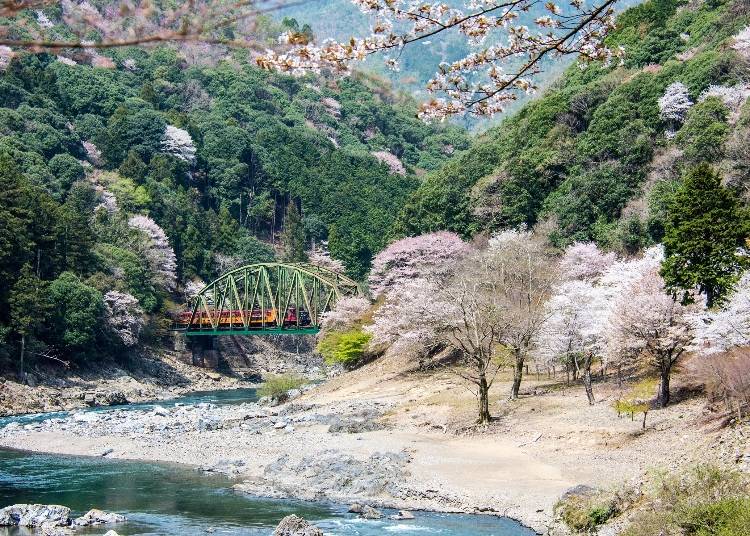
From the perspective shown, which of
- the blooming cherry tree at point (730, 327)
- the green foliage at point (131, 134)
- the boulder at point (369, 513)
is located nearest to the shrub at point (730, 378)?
the blooming cherry tree at point (730, 327)

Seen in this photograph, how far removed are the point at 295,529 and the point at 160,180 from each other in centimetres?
7360

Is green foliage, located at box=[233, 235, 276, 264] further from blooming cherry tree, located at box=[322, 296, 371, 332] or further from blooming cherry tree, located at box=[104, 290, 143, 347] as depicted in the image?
blooming cherry tree, located at box=[322, 296, 371, 332]

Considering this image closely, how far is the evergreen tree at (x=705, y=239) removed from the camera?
2241 cm

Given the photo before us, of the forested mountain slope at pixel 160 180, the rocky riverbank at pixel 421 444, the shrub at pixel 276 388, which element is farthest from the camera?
the forested mountain slope at pixel 160 180

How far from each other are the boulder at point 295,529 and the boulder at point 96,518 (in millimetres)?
4401

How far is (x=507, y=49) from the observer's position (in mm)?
7195

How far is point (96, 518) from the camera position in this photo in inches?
704

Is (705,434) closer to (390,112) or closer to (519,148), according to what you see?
(519,148)

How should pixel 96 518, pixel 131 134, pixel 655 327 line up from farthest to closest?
pixel 131 134, pixel 655 327, pixel 96 518

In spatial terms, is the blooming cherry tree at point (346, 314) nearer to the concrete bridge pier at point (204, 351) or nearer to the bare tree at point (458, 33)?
the concrete bridge pier at point (204, 351)

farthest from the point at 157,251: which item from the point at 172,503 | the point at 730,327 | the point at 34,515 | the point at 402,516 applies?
the point at 730,327

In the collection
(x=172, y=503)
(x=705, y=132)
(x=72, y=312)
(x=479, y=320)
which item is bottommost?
(x=172, y=503)

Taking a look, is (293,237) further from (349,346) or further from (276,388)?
(276,388)

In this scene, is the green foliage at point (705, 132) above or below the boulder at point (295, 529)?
above
